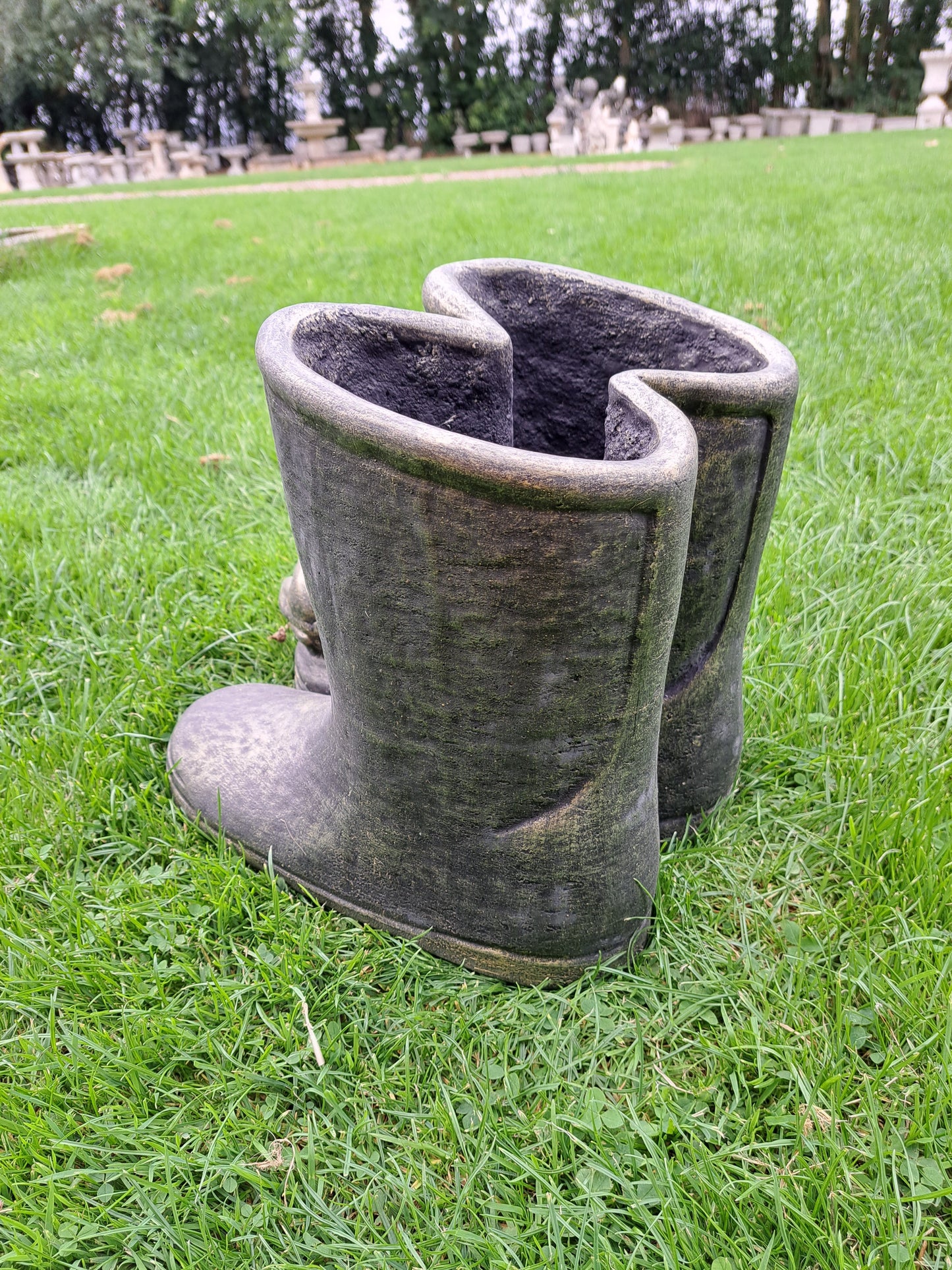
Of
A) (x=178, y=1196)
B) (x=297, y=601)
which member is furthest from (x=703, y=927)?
(x=297, y=601)

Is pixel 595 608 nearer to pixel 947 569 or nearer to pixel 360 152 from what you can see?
pixel 947 569

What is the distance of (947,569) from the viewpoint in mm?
2021

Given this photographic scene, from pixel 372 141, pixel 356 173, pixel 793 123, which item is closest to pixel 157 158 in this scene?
pixel 372 141

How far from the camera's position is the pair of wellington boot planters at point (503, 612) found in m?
0.95

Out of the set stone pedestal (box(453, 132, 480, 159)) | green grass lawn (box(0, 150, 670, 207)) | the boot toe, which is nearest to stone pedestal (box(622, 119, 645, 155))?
green grass lawn (box(0, 150, 670, 207))

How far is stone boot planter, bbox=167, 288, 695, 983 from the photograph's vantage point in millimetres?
942

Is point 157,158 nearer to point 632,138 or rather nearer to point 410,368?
point 632,138

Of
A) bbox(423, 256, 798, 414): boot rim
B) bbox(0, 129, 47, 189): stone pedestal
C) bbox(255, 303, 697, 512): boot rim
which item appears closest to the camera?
bbox(255, 303, 697, 512): boot rim

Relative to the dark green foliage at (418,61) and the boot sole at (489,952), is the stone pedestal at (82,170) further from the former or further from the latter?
the boot sole at (489,952)

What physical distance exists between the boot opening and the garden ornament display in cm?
7

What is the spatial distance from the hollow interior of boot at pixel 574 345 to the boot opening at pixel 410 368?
18cm

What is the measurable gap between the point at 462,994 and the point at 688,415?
851mm

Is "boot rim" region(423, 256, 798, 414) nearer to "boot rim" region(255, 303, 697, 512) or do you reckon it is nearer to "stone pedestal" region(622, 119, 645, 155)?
"boot rim" region(255, 303, 697, 512)

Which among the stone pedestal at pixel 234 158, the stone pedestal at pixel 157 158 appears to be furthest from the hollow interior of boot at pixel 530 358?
the stone pedestal at pixel 234 158
